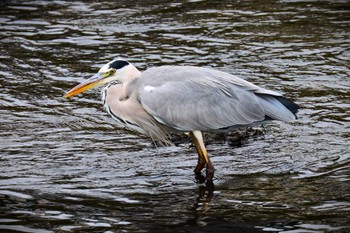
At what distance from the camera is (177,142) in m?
8.91

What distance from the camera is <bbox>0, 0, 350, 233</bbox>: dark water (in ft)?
22.1

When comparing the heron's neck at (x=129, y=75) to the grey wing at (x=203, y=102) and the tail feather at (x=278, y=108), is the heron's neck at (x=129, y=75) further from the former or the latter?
the tail feather at (x=278, y=108)

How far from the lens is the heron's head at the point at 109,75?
26.5 feet

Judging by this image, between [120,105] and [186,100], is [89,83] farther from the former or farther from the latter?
[186,100]

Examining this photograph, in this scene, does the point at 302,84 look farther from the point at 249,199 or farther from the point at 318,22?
the point at 249,199

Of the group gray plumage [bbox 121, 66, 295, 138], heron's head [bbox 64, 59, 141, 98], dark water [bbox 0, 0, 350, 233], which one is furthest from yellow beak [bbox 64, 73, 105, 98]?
dark water [bbox 0, 0, 350, 233]

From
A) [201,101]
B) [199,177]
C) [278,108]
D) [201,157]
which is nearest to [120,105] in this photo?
[201,101]

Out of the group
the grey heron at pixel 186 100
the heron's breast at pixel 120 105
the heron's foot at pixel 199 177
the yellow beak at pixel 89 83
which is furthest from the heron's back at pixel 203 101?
the heron's foot at pixel 199 177

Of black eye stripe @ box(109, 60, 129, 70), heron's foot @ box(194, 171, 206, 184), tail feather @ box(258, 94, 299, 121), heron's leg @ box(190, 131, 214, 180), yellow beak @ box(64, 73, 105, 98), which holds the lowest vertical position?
heron's foot @ box(194, 171, 206, 184)

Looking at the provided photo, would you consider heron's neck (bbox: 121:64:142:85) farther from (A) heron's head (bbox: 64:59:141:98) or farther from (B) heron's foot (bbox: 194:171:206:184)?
(B) heron's foot (bbox: 194:171:206:184)

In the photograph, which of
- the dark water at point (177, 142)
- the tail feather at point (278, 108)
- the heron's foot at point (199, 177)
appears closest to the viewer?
the dark water at point (177, 142)

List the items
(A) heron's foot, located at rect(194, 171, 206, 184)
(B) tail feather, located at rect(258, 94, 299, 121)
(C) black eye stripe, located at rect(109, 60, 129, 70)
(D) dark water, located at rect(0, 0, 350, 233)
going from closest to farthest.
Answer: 1. (D) dark water, located at rect(0, 0, 350, 233)
2. (A) heron's foot, located at rect(194, 171, 206, 184)
3. (B) tail feather, located at rect(258, 94, 299, 121)
4. (C) black eye stripe, located at rect(109, 60, 129, 70)

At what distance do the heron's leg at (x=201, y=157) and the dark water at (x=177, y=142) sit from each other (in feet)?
0.31

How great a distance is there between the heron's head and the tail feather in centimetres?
125
